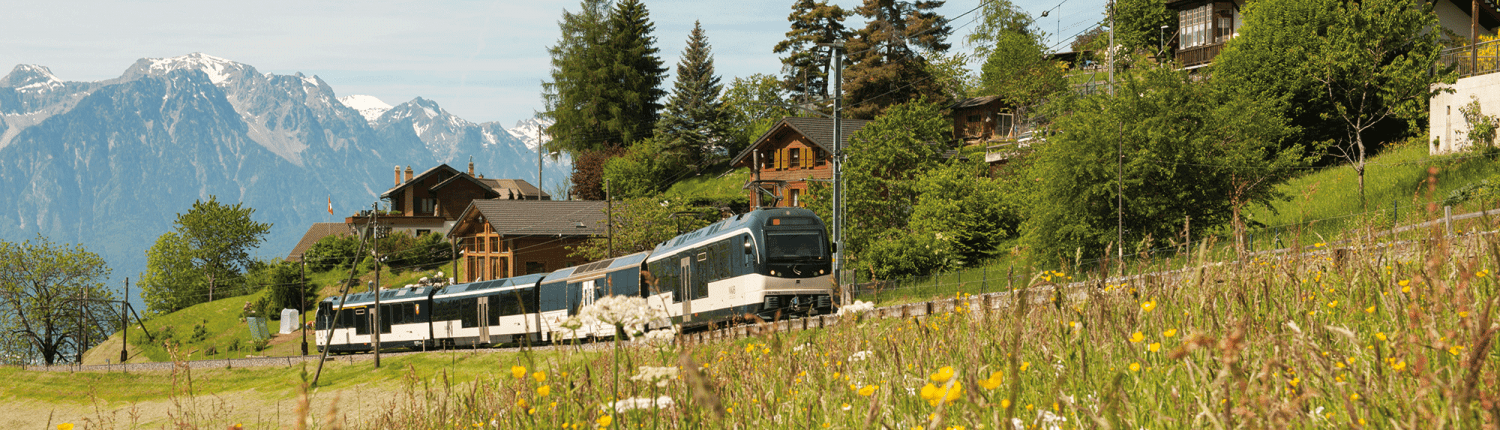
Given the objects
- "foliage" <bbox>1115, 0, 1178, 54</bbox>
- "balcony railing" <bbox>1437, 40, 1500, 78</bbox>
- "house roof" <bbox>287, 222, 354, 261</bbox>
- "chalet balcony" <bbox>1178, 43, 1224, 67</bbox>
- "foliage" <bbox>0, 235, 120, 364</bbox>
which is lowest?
"foliage" <bbox>0, 235, 120, 364</bbox>

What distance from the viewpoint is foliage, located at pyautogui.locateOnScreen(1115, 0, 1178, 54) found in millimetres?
49625

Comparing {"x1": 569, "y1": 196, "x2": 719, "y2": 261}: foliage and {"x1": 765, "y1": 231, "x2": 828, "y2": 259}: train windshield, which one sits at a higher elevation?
{"x1": 569, "y1": 196, "x2": 719, "y2": 261}: foliage

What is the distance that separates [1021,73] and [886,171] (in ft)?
79.7

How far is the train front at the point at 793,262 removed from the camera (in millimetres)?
21234

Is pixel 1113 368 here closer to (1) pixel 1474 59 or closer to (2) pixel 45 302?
(1) pixel 1474 59

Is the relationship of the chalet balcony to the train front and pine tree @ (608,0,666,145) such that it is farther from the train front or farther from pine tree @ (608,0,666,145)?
pine tree @ (608,0,666,145)

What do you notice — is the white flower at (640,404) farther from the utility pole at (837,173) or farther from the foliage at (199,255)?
the foliage at (199,255)

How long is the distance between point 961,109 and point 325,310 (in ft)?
129

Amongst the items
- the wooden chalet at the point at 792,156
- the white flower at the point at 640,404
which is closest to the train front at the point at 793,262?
the white flower at the point at 640,404

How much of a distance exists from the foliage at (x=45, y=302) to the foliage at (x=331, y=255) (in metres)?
13.1

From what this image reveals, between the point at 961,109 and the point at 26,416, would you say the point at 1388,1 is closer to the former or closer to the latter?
the point at 961,109

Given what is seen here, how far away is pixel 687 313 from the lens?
75.3 feet

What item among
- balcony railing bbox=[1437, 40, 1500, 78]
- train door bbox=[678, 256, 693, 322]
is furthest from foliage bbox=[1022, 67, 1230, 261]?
balcony railing bbox=[1437, 40, 1500, 78]

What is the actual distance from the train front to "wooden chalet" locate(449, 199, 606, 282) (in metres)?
32.2
